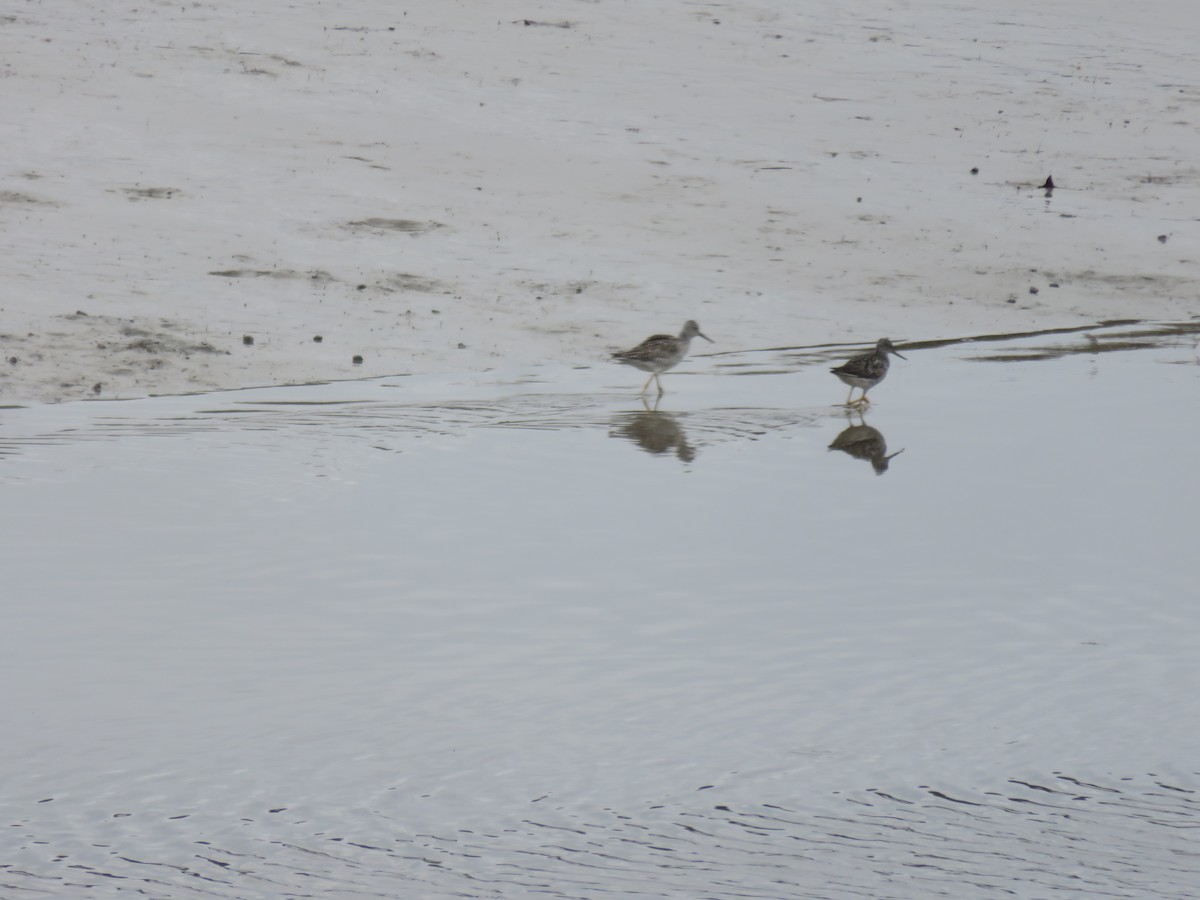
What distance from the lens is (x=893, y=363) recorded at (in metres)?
13.1

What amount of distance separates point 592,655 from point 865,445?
4317 mm

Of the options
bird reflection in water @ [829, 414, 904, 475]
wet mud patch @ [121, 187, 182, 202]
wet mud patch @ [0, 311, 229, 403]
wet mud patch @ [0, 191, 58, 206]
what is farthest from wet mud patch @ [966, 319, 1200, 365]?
wet mud patch @ [0, 191, 58, 206]

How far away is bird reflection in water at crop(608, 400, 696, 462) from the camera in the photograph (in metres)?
10.1

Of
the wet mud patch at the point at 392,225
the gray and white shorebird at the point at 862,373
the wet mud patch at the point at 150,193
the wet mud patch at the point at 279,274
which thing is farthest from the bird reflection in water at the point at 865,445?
the wet mud patch at the point at 150,193

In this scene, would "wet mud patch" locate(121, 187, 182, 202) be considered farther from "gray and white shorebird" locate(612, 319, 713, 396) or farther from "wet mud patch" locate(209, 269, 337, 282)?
"gray and white shorebird" locate(612, 319, 713, 396)

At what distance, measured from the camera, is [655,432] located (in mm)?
10656

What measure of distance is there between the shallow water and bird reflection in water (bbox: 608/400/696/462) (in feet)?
0.12

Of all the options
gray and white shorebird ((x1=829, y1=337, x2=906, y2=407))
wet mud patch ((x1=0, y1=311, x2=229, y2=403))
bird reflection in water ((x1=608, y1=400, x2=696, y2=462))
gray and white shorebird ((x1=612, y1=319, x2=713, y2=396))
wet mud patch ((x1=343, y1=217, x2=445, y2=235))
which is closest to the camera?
bird reflection in water ((x1=608, y1=400, x2=696, y2=462))

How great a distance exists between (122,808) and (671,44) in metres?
19.8

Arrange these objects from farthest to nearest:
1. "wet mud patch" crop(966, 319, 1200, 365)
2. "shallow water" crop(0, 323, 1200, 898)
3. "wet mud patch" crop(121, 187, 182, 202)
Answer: "wet mud patch" crop(121, 187, 182, 202)
"wet mud patch" crop(966, 319, 1200, 365)
"shallow water" crop(0, 323, 1200, 898)

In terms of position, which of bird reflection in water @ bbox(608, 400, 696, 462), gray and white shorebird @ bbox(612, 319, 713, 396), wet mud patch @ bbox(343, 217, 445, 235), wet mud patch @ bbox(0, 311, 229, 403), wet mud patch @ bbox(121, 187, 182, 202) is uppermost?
wet mud patch @ bbox(121, 187, 182, 202)

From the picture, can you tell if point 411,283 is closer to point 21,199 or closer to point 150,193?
point 150,193

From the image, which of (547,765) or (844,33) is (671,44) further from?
(547,765)

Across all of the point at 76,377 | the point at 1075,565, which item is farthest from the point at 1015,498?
the point at 76,377
